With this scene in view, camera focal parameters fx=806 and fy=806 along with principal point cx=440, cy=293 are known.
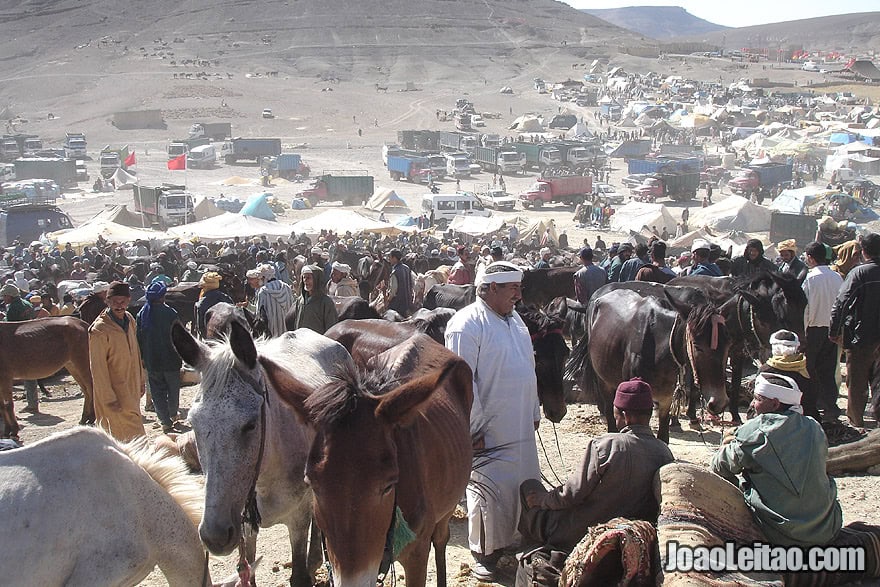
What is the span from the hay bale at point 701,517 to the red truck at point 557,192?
150 feet

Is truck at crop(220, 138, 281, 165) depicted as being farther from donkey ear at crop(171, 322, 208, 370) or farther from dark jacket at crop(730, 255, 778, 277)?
donkey ear at crop(171, 322, 208, 370)

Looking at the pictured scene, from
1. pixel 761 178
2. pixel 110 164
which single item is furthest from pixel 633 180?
pixel 110 164

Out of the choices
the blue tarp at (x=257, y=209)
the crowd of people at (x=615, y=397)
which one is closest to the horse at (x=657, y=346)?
the crowd of people at (x=615, y=397)

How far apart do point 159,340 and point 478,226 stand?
87.4ft

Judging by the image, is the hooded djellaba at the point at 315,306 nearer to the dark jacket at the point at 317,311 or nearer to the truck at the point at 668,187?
the dark jacket at the point at 317,311

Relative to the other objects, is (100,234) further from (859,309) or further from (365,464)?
(365,464)

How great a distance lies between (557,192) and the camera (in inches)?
1956

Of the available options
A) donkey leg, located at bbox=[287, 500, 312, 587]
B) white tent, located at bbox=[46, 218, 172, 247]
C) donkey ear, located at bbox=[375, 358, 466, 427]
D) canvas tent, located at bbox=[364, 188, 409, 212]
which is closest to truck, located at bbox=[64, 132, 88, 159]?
canvas tent, located at bbox=[364, 188, 409, 212]

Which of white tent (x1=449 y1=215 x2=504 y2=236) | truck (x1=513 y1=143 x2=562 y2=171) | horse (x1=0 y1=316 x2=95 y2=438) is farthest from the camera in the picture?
truck (x1=513 y1=143 x2=562 y2=171)

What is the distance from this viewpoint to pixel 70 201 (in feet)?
165

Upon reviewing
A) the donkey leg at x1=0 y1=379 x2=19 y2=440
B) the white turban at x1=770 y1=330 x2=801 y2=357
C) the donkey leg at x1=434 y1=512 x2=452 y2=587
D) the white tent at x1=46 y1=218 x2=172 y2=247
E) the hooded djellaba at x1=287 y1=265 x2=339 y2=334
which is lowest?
the white tent at x1=46 y1=218 x2=172 y2=247

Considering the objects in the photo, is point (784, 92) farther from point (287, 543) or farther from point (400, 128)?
point (287, 543)

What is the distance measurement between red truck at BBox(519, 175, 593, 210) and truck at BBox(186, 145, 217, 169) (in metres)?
27.5

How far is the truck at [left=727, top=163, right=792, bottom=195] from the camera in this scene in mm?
51812
